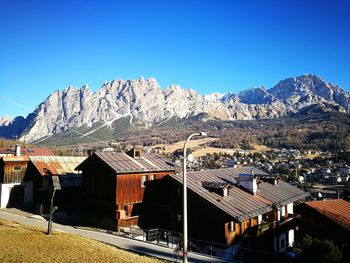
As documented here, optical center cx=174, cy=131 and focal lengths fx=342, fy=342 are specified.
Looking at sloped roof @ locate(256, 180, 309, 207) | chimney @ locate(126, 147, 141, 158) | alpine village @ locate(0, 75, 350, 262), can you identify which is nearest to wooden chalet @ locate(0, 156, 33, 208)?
alpine village @ locate(0, 75, 350, 262)

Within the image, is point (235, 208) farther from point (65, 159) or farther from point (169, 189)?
point (65, 159)

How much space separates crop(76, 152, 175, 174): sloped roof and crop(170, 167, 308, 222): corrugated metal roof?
517 cm

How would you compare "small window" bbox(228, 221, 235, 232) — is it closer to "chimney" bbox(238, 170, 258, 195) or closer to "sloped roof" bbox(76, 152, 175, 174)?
"chimney" bbox(238, 170, 258, 195)

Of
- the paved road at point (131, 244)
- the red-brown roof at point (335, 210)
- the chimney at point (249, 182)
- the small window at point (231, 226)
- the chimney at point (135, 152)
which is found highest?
the chimney at point (135, 152)

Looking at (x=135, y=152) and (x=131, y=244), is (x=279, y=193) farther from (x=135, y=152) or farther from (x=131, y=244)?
(x=131, y=244)

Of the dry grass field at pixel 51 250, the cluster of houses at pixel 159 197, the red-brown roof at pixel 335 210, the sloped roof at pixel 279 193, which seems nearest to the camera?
the dry grass field at pixel 51 250

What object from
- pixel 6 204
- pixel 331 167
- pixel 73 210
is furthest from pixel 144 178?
pixel 331 167

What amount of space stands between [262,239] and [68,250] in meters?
22.3

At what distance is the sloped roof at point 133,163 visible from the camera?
4181 centimetres

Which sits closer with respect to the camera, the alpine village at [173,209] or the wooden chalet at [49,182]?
the alpine village at [173,209]

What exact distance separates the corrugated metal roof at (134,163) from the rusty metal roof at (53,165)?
40.5 feet

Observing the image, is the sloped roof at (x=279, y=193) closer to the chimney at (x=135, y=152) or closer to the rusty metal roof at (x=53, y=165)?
the chimney at (x=135, y=152)

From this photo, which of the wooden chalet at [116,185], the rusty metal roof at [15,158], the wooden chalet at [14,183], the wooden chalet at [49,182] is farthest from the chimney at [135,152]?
the wooden chalet at [14,183]

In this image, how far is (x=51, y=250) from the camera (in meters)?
25.2
